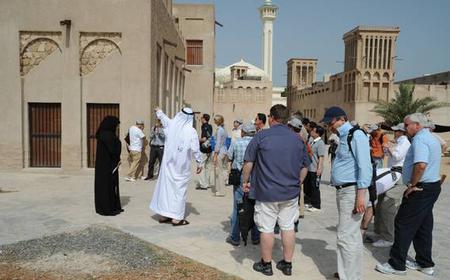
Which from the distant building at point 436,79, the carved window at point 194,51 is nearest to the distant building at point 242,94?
the carved window at point 194,51

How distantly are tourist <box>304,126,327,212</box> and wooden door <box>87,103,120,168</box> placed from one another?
5.78 m

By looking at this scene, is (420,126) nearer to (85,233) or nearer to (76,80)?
(85,233)

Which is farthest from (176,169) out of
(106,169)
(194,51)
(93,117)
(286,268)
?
(194,51)

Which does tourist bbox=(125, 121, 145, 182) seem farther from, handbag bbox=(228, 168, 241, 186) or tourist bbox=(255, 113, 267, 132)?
handbag bbox=(228, 168, 241, 186)

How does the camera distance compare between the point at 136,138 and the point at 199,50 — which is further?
the point at 199,50

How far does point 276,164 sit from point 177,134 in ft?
8.92

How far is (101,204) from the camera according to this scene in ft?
23.0

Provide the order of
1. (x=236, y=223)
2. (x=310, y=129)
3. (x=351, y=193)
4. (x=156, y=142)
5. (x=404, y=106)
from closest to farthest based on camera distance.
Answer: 1. (x=351, y=193)
2. (x=236, y=223)
3. (x=310, y=129)
4. (x=156, y=142)
5. (x=404, y=106)

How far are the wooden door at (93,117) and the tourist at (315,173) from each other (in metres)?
5.78

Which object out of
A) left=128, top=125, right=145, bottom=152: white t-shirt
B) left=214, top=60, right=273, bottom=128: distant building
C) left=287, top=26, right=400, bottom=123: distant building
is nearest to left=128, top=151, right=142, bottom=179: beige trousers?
left=128, top=125, right=145, bottom=152: white t-shirt

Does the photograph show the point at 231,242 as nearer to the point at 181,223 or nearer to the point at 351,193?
the point at 181,223

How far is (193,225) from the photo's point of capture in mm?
6652

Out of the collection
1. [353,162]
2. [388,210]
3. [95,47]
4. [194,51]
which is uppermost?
[194,51]

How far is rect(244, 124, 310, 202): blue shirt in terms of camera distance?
4.42 metres
